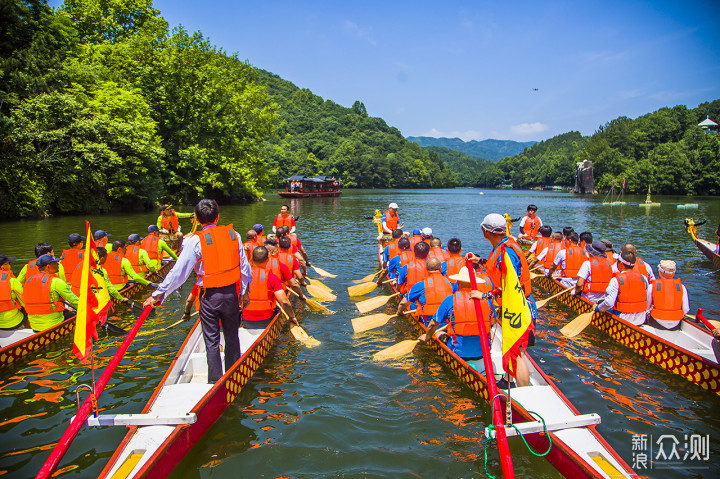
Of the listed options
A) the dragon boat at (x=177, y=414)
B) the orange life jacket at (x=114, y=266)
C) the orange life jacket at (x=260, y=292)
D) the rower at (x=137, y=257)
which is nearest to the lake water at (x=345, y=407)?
the dragon boat at (x=177, y=414)

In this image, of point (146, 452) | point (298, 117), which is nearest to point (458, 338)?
point (146, 452)

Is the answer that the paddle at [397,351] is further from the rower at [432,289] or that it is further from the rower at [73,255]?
the rower at [73,255]

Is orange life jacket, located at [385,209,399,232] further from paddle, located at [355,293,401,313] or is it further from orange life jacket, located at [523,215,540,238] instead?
paddle, located at [355,293,401,313]

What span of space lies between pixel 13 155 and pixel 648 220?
4545cm

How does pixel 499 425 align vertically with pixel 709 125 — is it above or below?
below

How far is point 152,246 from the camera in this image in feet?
42.3

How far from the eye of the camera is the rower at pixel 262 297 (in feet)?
24.5

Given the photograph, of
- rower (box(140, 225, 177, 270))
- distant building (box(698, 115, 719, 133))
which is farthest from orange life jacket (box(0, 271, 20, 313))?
distant building (box(698, 115, 719, 133))

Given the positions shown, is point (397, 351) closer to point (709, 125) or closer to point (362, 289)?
point (362, 289)

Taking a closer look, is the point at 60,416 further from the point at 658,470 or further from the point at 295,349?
the point at 658,470

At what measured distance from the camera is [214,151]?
132 ft

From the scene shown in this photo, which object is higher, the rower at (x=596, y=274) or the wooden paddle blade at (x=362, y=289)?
the rower at (x=596, y=274)

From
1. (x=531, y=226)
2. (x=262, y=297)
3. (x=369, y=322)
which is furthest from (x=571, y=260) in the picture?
(x=262, y=297)

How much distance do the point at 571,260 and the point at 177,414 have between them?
406 inches
